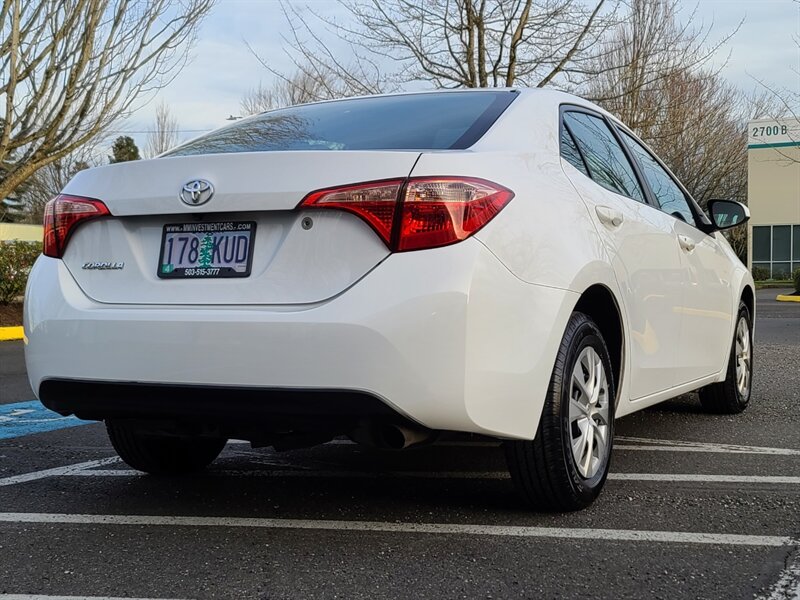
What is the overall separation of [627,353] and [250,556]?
1.73 metres

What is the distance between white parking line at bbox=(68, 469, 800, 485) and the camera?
3791 millimetres

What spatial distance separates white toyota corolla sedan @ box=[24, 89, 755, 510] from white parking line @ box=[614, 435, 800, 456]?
1.17 metres

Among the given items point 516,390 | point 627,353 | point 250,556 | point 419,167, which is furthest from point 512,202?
point 250,556

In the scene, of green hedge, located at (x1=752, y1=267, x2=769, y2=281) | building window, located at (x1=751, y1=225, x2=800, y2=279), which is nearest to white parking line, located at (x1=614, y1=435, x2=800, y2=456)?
green hedge, located at (x1=752, y1=267, x2=769, y2=281)

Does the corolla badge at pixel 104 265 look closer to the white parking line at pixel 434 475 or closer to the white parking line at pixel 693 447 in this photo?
the white parking line at pixel 434 475

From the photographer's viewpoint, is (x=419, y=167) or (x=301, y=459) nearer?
(x=419, y=167)

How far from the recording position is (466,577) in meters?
2.59

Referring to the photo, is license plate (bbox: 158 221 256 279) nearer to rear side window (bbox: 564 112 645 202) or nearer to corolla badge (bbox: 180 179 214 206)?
corolla badge (bbox: 180 179 214 206)

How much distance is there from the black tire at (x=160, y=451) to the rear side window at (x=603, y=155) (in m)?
1.99

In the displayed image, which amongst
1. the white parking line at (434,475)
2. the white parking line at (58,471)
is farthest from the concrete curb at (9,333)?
the white parking line at (434,475)

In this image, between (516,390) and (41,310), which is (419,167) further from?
(41,310)

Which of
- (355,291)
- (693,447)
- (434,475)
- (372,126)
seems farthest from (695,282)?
(355,291)

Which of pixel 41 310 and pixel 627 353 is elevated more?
pixel 41 310

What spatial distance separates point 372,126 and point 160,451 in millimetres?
1651
